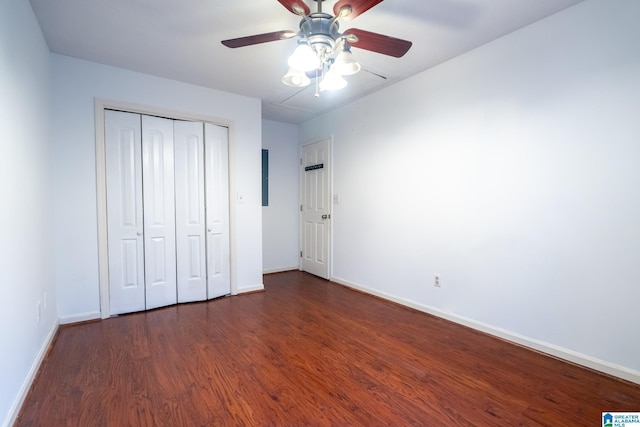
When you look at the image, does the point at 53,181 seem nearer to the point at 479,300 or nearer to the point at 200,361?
the point at 200,361

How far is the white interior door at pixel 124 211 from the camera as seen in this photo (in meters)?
2.97

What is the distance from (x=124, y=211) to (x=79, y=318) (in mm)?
1093

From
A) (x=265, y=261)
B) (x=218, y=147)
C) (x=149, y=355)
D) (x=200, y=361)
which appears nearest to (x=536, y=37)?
(x=218, y=147)

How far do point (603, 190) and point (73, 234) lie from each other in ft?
14.2

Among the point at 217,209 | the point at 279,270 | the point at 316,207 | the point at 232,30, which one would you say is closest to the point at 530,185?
the point at 232,30

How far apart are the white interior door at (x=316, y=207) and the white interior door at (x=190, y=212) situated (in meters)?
1.74

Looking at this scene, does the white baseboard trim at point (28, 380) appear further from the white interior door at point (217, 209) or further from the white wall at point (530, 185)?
the white wall at point (530, 185)

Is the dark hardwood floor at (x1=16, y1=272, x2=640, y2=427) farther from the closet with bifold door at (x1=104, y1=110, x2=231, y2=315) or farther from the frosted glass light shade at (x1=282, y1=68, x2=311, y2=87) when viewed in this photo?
the frosted glass light shade at (x1=282, y1=68, x2=311, y2=87)

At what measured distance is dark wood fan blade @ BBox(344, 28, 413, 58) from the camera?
5.83 ft

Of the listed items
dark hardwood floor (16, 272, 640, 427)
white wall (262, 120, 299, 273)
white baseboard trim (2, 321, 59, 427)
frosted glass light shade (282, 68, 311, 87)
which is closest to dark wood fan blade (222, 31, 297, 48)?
frosted glass light shade (282, 68, 311, 87)

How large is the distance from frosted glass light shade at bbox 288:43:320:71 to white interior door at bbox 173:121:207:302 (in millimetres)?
2033

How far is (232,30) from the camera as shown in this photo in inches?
90.7

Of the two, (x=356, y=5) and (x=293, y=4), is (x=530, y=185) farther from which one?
(x=293, y=4)

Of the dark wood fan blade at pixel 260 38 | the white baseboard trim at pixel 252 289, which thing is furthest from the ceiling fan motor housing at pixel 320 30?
the white baseboard trim at pixel 252 289
